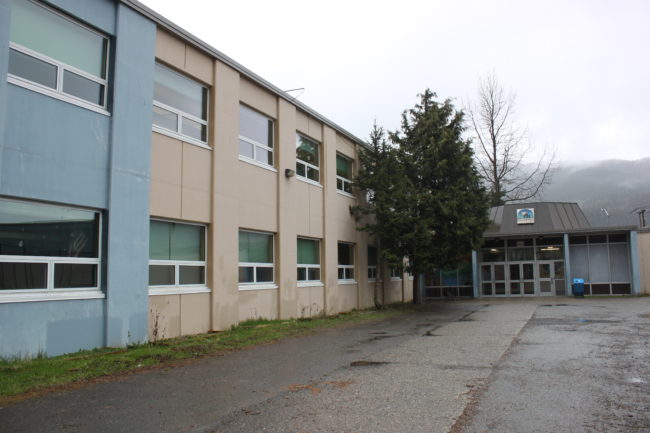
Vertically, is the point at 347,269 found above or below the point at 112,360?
above

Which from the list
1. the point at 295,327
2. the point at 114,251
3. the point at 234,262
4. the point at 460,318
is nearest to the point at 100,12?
the point at 114,251

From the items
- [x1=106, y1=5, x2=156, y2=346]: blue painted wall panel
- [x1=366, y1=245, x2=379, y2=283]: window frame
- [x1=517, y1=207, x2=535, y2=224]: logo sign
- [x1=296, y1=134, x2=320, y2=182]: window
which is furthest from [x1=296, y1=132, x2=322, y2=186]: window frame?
[x1=517, y1=207, x2=535, y2=224]: logo sign

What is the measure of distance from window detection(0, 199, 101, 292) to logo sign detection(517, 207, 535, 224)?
26.9 metres

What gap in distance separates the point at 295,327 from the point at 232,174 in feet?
15.1

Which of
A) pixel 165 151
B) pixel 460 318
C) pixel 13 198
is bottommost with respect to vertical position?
pixel 460 318

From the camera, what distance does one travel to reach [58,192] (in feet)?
29.9

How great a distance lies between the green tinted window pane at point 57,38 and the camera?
8938mm

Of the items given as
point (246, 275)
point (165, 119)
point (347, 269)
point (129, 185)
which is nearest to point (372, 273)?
point (347, 269)

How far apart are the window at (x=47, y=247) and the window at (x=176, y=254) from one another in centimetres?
175

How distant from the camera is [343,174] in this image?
21.9 m

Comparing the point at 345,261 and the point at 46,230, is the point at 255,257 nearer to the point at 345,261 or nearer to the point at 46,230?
the point at 345,261

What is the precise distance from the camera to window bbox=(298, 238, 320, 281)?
18047 mm

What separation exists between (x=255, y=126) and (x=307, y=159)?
11.4 feet

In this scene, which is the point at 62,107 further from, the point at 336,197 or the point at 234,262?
the point at 336,197
